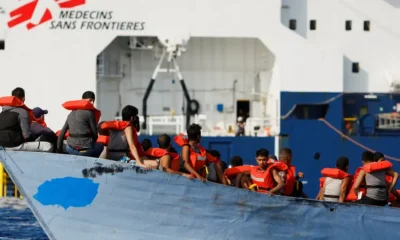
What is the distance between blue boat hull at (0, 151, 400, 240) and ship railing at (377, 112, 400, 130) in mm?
9533

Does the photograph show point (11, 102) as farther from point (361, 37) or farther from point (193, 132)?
point (361, 37)

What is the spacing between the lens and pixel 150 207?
11.9 meters

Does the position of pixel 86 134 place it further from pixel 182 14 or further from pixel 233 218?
pixel 182 14

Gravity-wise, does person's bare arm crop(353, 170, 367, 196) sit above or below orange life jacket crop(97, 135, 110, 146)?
below

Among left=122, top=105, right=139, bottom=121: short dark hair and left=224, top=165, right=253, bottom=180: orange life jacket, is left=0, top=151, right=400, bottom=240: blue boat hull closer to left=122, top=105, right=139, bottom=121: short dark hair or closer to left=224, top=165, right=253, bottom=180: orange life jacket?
left=122, top=105, right=139, bottom=121: short dark hair

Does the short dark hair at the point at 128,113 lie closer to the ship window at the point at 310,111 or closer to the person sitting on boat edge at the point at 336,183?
the person sitting on boat edge at the point at 336,183

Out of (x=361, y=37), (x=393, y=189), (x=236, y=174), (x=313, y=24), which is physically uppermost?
(x=313, y=24)

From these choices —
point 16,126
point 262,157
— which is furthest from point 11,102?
point 262,157

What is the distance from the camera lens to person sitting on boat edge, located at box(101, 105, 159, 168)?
38.4 ft

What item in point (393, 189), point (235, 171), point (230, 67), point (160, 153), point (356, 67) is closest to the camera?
point (160, 153)

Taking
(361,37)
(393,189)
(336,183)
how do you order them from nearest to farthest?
(336,183), (393,189), (361,37)

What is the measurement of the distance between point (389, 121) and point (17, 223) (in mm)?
8514

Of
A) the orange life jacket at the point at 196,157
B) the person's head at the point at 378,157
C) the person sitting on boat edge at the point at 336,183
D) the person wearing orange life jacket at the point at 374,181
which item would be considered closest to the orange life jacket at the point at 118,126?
the orange life jacket at the point at 196,157

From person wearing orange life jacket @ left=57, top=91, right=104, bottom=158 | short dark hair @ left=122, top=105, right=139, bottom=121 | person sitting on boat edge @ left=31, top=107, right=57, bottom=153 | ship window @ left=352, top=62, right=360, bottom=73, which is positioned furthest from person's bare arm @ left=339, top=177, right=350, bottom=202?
ship window @ left=352, top=62, right=360, bottom=73
